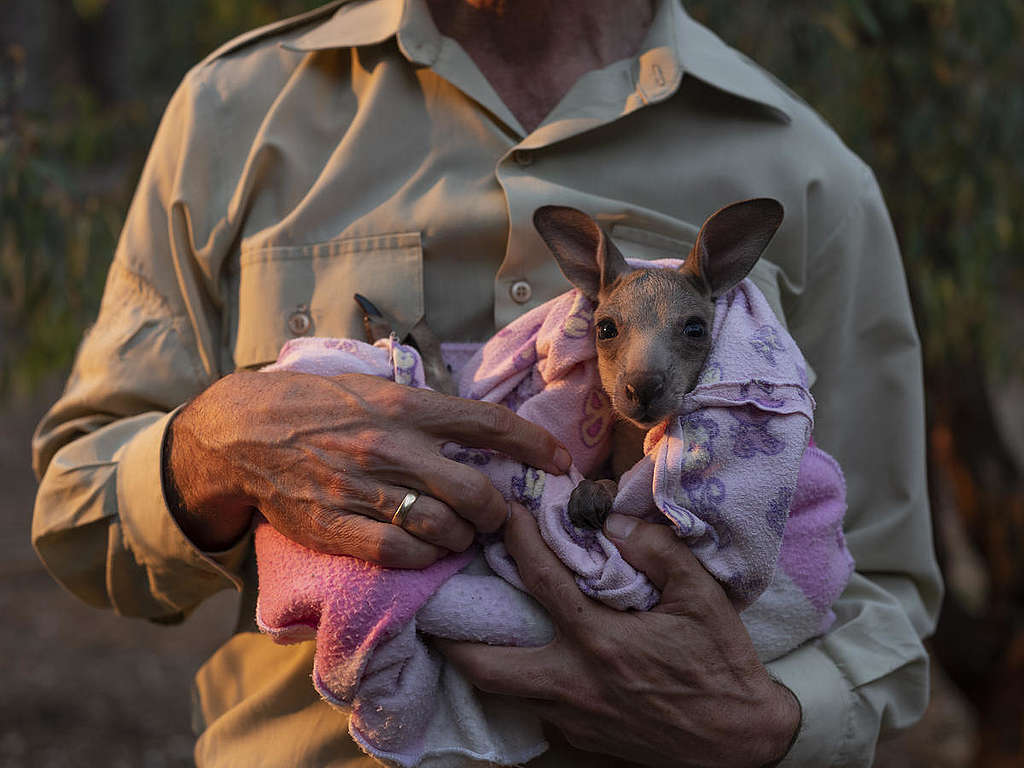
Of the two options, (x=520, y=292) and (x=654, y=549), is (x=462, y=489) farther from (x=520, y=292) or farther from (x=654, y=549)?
(x=520, y=292)

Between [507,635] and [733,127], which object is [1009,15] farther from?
[507,635]

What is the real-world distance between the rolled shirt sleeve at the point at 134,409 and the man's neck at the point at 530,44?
1.88 ft

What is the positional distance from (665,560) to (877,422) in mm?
800

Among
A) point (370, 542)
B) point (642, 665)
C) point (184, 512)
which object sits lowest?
point (642, 665)

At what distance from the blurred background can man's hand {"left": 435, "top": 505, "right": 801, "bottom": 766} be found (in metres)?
2.16

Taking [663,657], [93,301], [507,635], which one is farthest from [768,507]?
[93,301]

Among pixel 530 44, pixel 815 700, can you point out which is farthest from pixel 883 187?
pixel 815 700

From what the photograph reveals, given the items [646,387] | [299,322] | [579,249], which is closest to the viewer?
[646,387]

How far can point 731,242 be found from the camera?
5.80ft

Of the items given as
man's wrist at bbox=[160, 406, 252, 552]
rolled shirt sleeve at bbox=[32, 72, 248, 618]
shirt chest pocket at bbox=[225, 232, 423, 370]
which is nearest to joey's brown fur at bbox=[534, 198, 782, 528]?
shirt chest pocket at bbox=[225, 232, 423, 370]

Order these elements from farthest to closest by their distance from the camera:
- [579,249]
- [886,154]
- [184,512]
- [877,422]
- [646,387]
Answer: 1. [886,154]
2. [877,422]
3. [184,512]
4. [579,249]
5. [646,387]

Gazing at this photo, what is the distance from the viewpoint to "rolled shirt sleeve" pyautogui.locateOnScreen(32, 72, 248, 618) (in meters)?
2.05

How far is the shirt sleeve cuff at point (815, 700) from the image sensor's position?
1954mm

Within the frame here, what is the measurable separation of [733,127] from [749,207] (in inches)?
20.0
